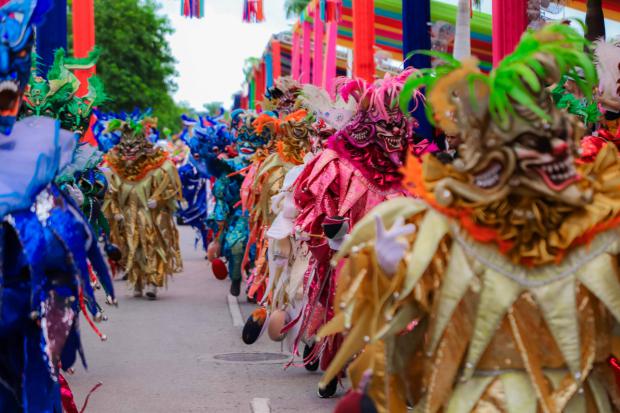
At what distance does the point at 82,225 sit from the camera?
468 cm

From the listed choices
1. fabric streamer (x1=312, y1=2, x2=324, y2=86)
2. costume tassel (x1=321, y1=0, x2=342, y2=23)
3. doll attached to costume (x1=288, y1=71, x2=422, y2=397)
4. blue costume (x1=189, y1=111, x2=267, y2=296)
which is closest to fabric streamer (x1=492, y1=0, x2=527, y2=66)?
doll attached to costume (x1=288, y1=71, x2=422, y2=397)

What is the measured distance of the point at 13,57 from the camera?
446 centimetres

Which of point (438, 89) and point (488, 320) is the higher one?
point (438, 89)

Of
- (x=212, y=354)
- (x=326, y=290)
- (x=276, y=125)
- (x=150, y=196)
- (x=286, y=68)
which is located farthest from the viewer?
(x=286, y=68)

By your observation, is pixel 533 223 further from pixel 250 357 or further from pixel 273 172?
pixel 273 172

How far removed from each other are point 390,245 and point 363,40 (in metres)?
10.5

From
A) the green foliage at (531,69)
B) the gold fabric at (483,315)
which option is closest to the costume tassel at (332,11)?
the green foliage at (531,69)

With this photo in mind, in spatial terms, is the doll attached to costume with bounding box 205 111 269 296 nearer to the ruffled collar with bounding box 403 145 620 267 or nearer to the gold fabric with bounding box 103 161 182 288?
the gold fabric with bounding box 103 161 182 288

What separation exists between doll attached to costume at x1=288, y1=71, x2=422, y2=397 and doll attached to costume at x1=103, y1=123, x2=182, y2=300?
6.91 metres

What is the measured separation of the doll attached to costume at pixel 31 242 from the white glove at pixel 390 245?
1.36 metres

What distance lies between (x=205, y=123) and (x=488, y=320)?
13.5 meters

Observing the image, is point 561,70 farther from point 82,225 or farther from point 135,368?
point 135,368

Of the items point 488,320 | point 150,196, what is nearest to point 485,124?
point 488,320

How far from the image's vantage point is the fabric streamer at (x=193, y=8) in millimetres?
17359
